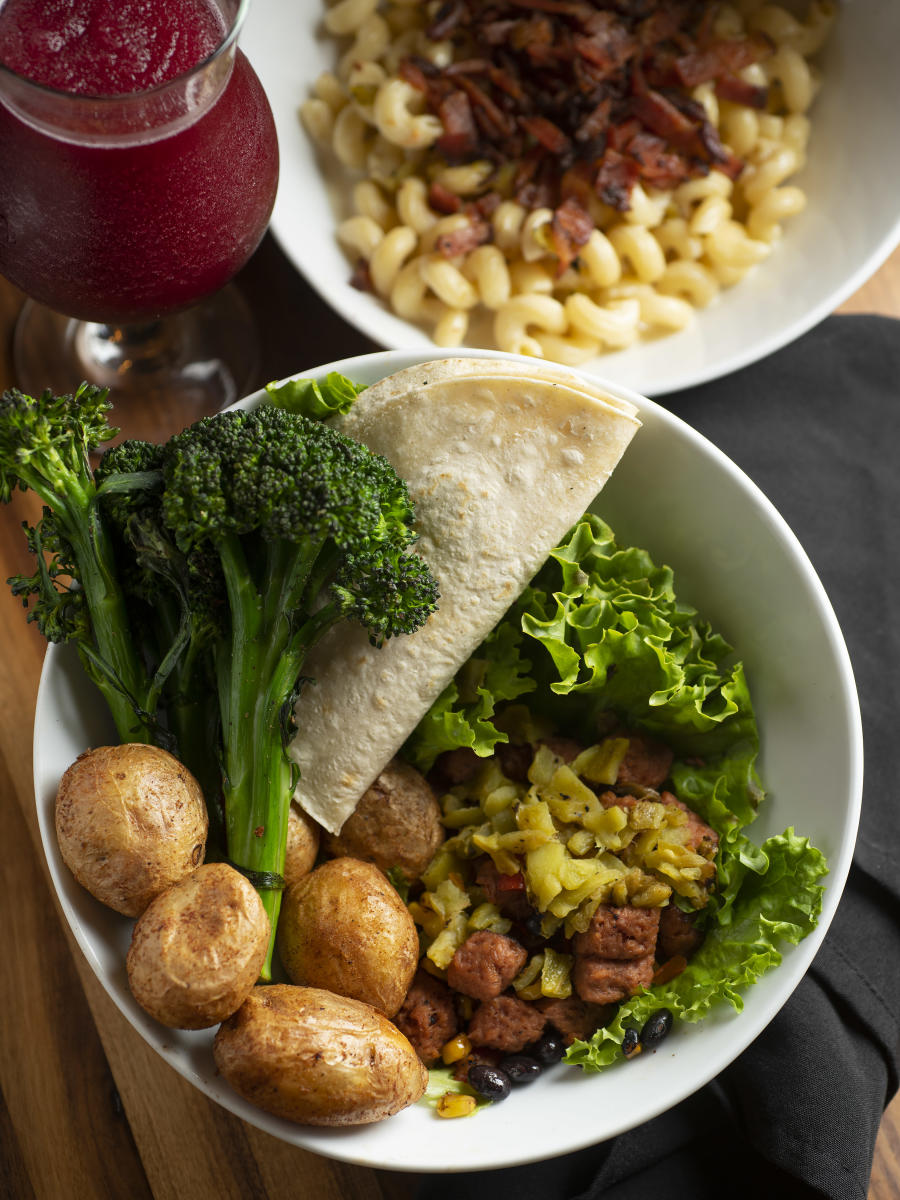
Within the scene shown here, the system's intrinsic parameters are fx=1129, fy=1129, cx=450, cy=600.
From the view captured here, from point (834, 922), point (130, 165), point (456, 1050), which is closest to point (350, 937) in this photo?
point (456, 1050)

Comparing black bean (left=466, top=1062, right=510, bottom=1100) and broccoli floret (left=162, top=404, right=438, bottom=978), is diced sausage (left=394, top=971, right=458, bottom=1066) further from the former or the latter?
broccoli floret (left=162, top=404, right=438, bottom=978)

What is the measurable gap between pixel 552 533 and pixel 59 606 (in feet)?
2.95

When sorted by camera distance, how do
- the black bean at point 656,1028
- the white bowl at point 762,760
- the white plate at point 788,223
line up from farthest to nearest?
the white plate at point 788,223, the black bean at point 656,1028, the white bowl at point 762,760

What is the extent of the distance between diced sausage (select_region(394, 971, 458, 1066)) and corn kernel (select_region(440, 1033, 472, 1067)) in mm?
18

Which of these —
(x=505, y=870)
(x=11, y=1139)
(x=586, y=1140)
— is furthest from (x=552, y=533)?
(x=11, y=1139)

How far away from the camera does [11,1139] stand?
7.47 feet

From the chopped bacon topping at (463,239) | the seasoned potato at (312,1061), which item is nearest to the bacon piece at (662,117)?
the chopped bacon topping at (463,239)

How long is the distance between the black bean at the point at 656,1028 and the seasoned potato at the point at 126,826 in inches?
33.5

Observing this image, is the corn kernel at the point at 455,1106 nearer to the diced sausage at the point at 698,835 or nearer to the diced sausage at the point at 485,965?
the diced sausage at the point at 485,965

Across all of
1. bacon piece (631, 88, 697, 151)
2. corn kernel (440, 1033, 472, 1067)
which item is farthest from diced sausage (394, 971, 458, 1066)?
bacon piece (631, 88, 697, 151)

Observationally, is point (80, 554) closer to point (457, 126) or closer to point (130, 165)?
point (130, 165)

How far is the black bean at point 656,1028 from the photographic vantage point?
200 cm

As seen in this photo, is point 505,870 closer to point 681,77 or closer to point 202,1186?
point 202,1186

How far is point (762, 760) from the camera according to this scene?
7.38 feet
